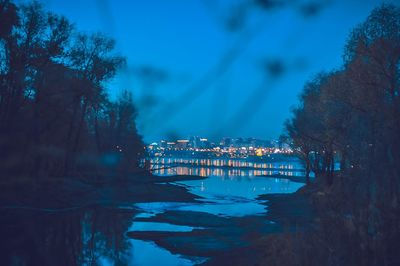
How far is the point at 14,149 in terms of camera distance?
28.5m

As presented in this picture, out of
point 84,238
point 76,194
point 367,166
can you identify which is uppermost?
point 367,166

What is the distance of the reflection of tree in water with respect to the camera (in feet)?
54.7

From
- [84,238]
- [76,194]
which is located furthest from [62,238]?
[76,194]

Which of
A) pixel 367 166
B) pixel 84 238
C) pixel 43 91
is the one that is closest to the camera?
pixel 367 166

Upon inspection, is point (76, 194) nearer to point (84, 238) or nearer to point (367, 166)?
point (84, 238)

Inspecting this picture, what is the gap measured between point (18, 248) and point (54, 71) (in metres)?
21.8

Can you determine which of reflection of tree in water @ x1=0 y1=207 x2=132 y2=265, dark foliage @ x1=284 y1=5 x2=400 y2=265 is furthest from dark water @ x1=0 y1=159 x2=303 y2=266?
dark foliage @ x1=284 y1=5 x2=400 y2=265

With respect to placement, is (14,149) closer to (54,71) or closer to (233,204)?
(54,71)

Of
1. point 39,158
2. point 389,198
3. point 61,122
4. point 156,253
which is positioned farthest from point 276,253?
point 61,122

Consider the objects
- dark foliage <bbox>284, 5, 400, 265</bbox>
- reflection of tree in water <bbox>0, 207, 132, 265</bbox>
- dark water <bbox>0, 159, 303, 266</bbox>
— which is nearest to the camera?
dark foliage <bbox>284, 5, 400, 265</bbox>

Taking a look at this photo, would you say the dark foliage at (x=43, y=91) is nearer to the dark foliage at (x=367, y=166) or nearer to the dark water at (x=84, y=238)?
the dark water at (x=84, y=238)

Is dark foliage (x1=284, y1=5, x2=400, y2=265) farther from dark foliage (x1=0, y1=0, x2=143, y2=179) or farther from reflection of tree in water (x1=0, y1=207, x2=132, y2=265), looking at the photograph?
dark foliage (x1=0, y1=0, x2=143, y2=179)

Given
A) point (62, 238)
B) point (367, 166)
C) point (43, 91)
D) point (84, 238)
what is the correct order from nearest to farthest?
point (367, 166), point (62, 238), point (84, 238), point (43, 91)

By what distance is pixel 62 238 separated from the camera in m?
20.9
